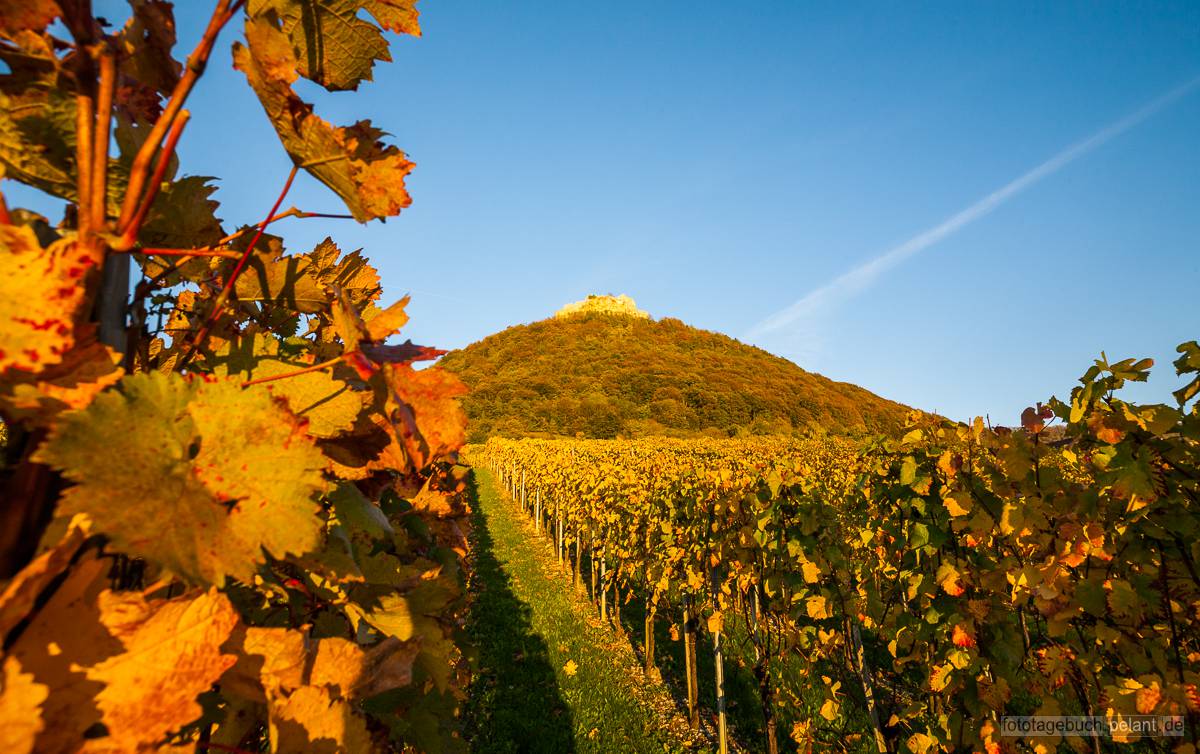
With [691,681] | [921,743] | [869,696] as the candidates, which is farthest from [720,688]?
[921,743]

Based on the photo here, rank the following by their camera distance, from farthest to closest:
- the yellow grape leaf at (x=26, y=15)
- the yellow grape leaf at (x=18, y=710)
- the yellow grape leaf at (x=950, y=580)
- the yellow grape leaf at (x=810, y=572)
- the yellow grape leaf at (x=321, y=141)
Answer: the yellow grape leaf at (x=810, y=572)
the yellow grape leaf at (x=950, y=580)
the yellow grape leaf at (x=321, y=141)
the yellow grape leaf at (x=26, y=15)
the yellow grape leaf at (x=18, y=710)

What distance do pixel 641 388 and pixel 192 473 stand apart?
5320cm

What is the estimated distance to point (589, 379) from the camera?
2197 inches

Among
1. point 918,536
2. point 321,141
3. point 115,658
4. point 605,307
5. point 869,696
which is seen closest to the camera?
point 115,658

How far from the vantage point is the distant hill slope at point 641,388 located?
47.5m

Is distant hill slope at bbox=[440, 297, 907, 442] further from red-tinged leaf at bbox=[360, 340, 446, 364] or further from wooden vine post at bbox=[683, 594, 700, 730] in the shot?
red-tinged leaf at bbox=[360, 340, 446, 364]

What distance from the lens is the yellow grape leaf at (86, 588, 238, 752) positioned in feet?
1.65

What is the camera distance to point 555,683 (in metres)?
6.53

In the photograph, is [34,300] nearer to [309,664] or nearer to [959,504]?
[309,664]

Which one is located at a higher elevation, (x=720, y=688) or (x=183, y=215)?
(x=183, y=215)

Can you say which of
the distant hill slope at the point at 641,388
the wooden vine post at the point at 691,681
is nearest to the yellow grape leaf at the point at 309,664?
the wooden vine post at the point at 691,681

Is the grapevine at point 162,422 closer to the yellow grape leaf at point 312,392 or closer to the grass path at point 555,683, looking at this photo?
the yellow grape leaf at point 312,392

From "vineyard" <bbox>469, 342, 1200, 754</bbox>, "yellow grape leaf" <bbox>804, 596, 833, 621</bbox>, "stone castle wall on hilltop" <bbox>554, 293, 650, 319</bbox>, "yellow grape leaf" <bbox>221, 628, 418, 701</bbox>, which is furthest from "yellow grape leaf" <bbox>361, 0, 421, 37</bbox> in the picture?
"stone castle wall on hilltop" <bbox>554, 293, 650, 319</bbox>

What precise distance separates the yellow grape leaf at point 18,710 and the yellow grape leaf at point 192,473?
11cm
